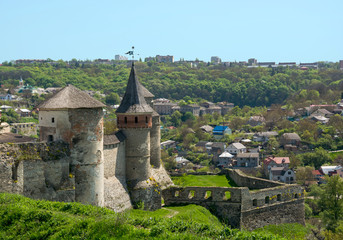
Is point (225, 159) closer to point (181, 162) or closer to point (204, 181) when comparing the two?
point (181, 162)

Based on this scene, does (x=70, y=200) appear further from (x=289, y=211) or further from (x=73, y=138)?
(x=289, y=211)

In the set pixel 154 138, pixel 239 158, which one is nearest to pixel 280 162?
pixel 239 158

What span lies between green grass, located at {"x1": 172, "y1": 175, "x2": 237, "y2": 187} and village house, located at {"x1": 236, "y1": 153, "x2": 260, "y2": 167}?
5493cm

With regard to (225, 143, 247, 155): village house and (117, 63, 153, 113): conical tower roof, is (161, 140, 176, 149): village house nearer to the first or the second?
(225, 143, 247, 155): village house

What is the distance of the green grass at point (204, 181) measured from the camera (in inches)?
1443

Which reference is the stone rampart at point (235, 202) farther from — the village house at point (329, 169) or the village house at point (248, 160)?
the village house at point (248, 160)

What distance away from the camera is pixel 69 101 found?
23547 mm

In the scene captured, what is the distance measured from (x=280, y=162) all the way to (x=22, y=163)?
223 feet

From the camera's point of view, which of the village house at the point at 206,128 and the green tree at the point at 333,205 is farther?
the village house at the point at 206,128

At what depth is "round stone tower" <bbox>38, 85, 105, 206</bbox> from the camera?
Result: 2342 cm

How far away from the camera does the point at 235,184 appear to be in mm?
37906

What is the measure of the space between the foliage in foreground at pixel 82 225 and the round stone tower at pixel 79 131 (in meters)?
2.75

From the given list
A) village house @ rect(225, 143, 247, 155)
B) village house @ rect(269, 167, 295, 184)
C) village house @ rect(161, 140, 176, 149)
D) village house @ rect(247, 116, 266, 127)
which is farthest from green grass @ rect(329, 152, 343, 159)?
village house @ rect(161, 140, 176, 149)

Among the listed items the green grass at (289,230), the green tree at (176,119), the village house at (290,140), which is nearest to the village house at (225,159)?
the village house at (290,140)
